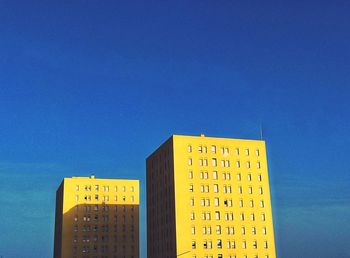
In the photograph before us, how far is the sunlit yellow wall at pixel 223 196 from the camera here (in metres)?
119

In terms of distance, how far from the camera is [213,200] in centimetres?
12350

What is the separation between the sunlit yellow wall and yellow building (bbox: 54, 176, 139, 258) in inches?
2778

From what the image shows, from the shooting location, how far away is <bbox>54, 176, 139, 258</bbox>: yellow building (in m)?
181

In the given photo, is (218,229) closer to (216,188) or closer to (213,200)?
(213,200)

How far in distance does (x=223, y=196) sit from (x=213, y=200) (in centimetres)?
293

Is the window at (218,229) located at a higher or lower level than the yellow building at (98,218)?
lower

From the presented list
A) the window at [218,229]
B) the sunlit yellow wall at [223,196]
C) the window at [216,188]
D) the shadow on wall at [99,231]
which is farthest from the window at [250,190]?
the shadow on wall at [99,231]

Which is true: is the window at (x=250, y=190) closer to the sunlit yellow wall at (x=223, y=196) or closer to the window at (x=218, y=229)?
the sunlit yellow wall at (x=223, y=196)

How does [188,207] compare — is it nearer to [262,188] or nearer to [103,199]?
[262,188]

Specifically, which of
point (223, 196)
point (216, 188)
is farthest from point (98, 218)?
point (223, 196)

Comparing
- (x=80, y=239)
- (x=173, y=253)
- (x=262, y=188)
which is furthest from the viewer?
(x=80, y=239)

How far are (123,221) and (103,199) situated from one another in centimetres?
1137

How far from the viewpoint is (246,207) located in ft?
412

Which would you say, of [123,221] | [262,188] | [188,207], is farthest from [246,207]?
[123,221]
